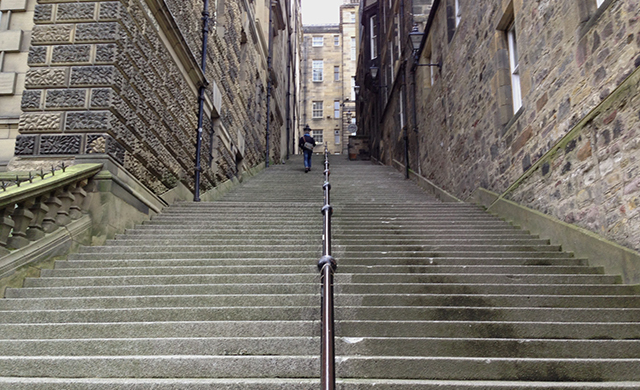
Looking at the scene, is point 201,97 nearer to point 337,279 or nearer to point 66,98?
point 66,98

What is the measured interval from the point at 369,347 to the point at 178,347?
4.38 ft

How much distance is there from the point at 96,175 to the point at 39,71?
1749mm

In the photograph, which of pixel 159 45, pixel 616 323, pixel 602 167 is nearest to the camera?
pixel 616 323

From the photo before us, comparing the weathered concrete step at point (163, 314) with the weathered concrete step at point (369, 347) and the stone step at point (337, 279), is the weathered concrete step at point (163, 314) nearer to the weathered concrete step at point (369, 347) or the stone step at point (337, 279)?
the weathered concrete step at point (369, 347)

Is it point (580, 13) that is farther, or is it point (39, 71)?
point (39, 71)

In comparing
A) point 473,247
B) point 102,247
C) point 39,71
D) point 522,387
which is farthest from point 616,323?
point 39,71

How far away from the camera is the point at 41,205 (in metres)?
5.36

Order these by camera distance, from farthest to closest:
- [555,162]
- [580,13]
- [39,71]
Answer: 1. [39,71]
2. [555,162]
3. [580,13]

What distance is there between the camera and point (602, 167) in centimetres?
521

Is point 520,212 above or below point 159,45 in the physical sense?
below

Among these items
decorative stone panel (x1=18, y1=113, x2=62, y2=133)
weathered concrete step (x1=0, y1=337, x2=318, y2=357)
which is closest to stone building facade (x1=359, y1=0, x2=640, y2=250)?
weathered concrete step (x1=0, y1=337, x2=318, y2=357)

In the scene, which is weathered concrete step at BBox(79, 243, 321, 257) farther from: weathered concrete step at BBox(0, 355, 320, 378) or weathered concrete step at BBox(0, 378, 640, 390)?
weathered concrete step at BBox(0, 378, 640, 390)

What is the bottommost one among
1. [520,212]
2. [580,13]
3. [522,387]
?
[522,387]

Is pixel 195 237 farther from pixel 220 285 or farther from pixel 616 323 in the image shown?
pixel 616 323
